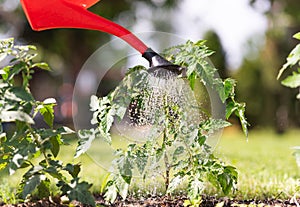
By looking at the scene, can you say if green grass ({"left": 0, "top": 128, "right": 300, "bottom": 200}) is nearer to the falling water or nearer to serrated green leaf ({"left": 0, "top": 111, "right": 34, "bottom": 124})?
the falling water

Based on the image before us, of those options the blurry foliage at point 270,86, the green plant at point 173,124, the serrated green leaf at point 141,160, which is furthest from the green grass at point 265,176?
the blurry foliage at point 270,86

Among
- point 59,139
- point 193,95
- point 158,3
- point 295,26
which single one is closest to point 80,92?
point 59,139

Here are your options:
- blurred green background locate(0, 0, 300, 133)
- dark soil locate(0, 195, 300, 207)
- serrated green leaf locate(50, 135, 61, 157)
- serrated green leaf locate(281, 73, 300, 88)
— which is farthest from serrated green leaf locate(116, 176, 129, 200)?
blurred green background locate(0, 0, 300, 133)

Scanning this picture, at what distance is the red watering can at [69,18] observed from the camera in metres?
2.00

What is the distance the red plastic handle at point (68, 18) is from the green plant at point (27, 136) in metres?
0.22

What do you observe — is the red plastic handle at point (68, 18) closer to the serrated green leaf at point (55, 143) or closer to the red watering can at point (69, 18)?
the red watering can at point (69, 18)

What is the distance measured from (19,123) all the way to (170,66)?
56cm

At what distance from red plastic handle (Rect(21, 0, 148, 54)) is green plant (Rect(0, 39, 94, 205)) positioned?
0.22 m

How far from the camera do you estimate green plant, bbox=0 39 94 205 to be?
1631 millimetres

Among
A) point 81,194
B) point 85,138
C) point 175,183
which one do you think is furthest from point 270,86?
point 81,194

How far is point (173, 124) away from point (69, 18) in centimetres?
58

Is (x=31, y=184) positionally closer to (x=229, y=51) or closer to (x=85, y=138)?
(x=85, y=138)

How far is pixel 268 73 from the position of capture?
1116 cm

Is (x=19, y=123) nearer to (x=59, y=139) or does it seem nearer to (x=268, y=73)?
(x=59, y=139)
